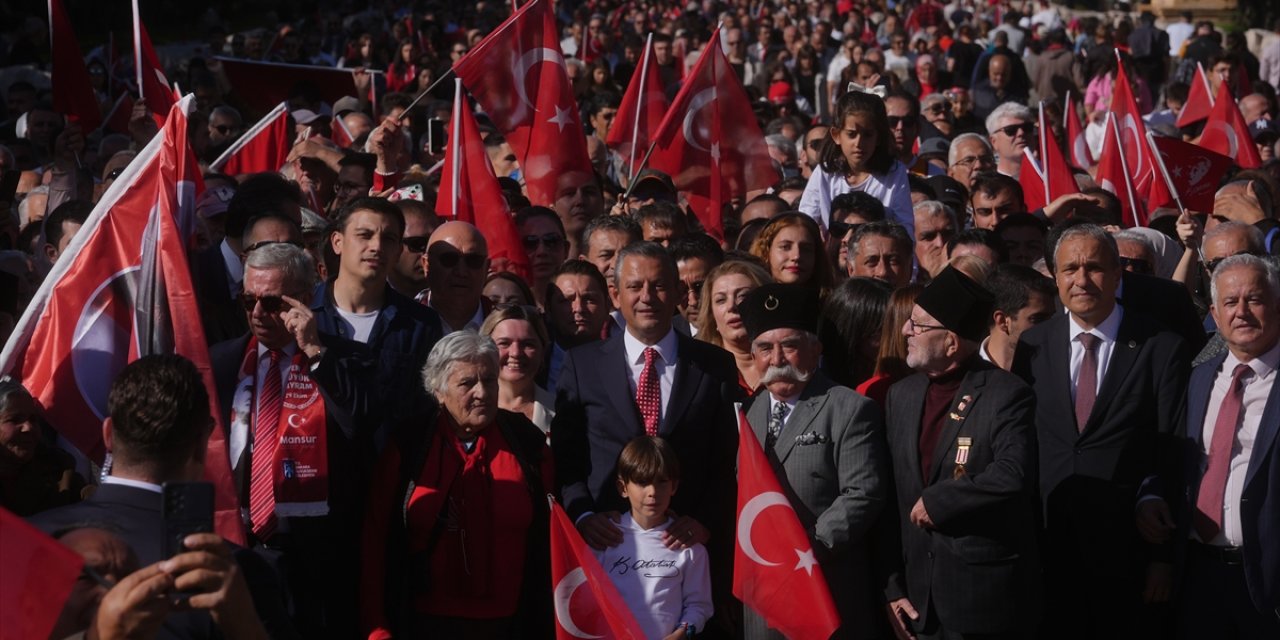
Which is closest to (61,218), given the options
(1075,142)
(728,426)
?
(728,426)

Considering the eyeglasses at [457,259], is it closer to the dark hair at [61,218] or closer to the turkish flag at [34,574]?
the dark hair at [61,218]

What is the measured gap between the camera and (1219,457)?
23.7 feet

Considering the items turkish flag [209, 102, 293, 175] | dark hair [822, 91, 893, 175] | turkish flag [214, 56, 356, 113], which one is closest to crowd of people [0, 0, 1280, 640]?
dark hair [822, 91, 893, 175]

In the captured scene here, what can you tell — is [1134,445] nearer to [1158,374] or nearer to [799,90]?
[1158,374]

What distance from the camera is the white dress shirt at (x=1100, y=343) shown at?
763cm

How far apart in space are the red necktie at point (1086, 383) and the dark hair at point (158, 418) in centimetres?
423

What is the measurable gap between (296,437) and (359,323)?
121 centimetres

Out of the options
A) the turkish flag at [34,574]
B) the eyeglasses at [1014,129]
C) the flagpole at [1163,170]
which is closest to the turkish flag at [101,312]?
the turkish flag at [34,574]

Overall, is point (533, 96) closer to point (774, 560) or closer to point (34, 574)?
point (774, 560)

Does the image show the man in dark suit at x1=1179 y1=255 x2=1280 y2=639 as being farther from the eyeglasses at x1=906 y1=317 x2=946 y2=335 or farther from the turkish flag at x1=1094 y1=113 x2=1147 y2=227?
the turkish flag at x1=1094 y1=113 x2=1147 y2=227

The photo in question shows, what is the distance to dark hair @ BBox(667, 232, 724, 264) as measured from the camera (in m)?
9.09

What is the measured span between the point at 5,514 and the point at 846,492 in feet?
12.8

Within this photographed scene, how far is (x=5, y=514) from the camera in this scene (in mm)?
3859

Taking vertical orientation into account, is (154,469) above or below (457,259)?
below
